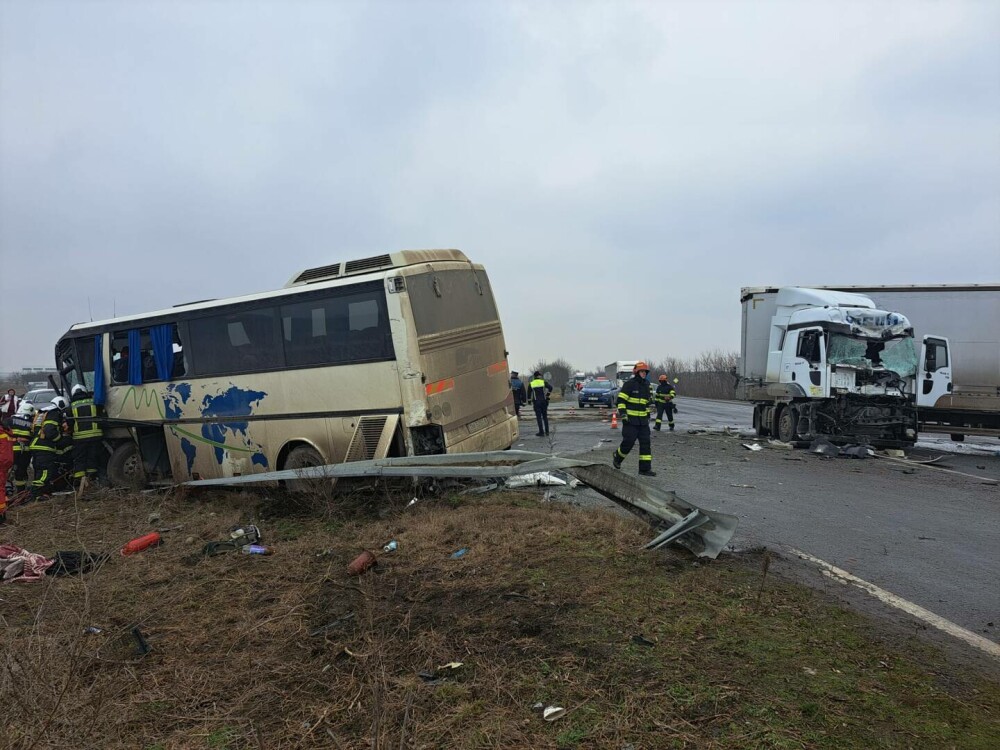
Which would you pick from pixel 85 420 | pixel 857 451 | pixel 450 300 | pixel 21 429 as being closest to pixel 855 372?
pixel 857 451

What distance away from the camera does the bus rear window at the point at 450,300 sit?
7383mm

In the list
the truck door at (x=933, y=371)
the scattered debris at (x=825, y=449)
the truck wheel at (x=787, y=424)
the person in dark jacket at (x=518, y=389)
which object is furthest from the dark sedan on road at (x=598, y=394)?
the scattered debris at (x=825, y=449)

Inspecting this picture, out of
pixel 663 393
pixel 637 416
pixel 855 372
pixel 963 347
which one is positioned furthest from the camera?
pixel 663 393

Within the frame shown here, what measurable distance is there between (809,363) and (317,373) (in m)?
11.0

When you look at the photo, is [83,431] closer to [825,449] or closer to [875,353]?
[825,449]

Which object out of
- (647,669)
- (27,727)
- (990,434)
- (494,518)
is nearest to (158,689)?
(27,727)

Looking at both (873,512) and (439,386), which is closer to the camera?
(873,512)

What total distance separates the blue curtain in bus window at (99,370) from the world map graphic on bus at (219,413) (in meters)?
1.73

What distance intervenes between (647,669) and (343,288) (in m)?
5.96

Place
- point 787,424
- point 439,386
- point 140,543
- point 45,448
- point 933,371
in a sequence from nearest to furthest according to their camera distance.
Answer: point 140,543, point 439,386, point 45,448, point 933,371, point 787,424

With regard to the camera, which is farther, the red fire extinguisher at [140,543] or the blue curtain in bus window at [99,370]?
the blue curtain in bus window at [99,370]

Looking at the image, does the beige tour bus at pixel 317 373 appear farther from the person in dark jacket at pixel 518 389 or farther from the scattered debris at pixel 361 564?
the person in dark jacket at pixel 518 389

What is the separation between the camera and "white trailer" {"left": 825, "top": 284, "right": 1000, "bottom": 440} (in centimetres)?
1400

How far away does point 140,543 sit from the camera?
20.0 ft
